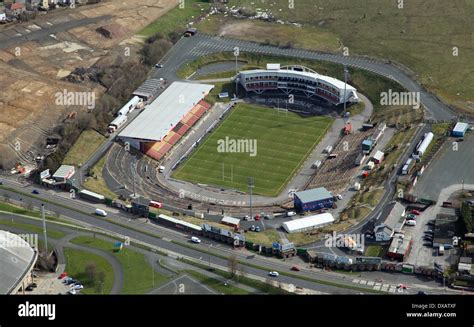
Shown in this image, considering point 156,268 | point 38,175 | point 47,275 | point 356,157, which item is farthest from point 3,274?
point 356,157

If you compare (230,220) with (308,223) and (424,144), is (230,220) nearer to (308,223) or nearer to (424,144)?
(308,223)

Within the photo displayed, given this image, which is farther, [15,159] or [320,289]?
[15,159]

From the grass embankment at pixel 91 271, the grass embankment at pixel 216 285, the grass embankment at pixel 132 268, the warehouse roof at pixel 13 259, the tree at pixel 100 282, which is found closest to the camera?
the warehouse roof at pixel 13 259

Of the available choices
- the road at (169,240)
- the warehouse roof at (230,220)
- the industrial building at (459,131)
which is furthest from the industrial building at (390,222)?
the industrial building at (459,131)

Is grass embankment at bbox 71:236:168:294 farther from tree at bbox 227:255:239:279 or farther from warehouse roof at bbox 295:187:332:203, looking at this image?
warehouse roof at bbox 295:187:332:203

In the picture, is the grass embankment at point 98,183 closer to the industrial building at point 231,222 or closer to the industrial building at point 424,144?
the industrial building at point 231,222
